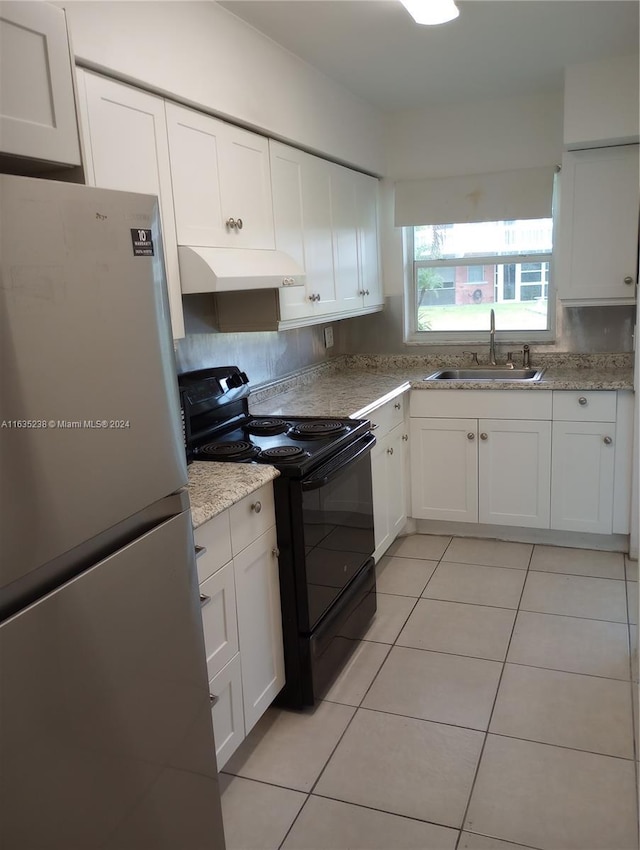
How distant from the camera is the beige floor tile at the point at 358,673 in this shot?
8.03 feet

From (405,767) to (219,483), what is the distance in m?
1.06

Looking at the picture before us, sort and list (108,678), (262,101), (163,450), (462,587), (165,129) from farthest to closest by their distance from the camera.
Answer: (462,587) < (262,101) < (165,129) < (163,450) < (108,678)

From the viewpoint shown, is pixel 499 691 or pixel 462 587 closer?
pixel 499 691

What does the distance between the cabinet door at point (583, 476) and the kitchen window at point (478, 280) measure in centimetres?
87

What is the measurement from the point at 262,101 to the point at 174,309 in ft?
3.51

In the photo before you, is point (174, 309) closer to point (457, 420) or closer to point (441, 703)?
point (441, 703)

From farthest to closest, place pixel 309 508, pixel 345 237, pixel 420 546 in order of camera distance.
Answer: pixel 420 546, pixel 345 237, pixel 309 508

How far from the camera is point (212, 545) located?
186 cm

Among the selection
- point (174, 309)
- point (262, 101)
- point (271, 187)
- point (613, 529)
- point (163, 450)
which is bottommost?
A: point (613, 529)

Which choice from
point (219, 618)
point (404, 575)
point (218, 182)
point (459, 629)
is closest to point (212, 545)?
point (219, 618)

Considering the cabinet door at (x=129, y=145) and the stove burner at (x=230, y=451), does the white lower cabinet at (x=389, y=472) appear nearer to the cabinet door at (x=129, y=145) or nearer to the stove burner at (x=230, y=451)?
the stove burner at (x=230, y=451)

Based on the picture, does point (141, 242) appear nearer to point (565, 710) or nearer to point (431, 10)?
point (431, 10)

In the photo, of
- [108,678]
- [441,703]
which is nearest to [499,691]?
[441,703]

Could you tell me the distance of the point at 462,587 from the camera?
3.23m
